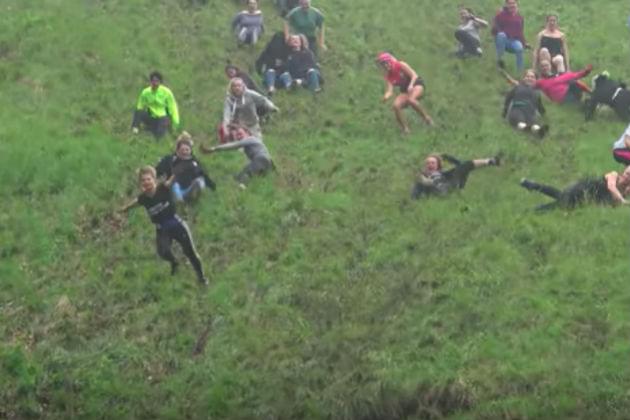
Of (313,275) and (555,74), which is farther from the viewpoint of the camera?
(555,74)

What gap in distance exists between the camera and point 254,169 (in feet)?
67.1

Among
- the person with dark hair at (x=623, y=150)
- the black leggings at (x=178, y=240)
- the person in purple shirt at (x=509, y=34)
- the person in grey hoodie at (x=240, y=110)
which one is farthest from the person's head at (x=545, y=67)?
the black leggings at (x=178, y=240)

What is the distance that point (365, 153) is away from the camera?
22188 millimetres

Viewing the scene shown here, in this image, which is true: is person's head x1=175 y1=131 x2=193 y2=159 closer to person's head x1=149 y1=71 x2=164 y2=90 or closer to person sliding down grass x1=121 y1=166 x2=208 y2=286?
person sliding down grass x1=121 y1=166 x2=208 y2=286

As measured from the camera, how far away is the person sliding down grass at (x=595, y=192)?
18.2 m

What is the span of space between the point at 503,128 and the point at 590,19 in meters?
8.34

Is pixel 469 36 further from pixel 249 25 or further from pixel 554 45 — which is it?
pixel 249 25

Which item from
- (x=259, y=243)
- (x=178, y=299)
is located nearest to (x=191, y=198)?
(x=259, y=243)

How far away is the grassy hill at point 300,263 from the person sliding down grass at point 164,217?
527 millimetres

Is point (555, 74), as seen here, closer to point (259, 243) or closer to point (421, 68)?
point (421, 68)

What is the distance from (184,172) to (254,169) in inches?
68.7

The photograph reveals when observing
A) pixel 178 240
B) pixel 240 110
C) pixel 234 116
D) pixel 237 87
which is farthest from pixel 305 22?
pixel 178 240

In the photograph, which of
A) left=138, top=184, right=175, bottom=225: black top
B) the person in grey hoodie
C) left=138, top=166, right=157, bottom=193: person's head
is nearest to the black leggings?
left=138, top=184, right=175, bottom=225: black top

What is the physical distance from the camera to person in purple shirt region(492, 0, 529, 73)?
87.0 ft
